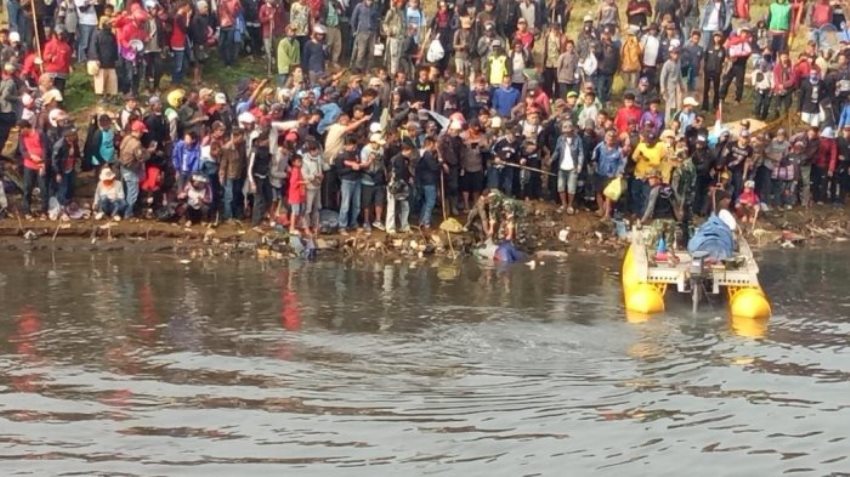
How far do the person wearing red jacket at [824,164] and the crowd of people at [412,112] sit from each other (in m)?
0.05

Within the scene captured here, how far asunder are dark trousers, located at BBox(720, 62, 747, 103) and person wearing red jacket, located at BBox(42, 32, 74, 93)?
47.0ft

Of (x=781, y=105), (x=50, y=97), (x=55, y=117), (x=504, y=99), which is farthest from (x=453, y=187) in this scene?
(x=781, y=105)

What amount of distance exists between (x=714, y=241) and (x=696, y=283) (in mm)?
850

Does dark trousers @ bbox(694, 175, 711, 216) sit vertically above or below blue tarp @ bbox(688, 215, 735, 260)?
above

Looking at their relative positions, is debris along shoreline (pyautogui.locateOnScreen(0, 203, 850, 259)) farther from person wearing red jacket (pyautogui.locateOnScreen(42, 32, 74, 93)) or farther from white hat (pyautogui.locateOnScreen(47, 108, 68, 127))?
person wearing red jacket (pyautogui.locateOnScreen(42, 32, 74, 93))

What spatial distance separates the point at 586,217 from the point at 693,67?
5.01 metres

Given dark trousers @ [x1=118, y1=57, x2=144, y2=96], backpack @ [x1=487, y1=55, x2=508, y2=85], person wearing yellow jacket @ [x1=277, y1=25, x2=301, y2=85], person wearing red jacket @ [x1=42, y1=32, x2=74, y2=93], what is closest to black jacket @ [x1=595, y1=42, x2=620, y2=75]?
backpack @ [x1=487, y1=55, x2=508, y2=85]

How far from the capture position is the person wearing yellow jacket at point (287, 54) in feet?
103

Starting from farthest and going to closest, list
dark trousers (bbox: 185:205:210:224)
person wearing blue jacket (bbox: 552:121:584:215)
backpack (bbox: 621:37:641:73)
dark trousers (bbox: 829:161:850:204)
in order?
1. backpack (bbox: 621:37:641:73)
2. dark trousers (bbox: 829:161:850:204)
3. person wearing blue jacket (bbox: 552:121:584:215)
4. dark trousers (bbox: 185:205:210:224)

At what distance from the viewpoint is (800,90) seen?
33.2 metres

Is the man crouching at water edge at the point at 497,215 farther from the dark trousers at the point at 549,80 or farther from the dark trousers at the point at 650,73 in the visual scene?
the dark trousers at the point at 650,73

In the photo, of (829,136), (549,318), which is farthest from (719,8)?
(549,318)

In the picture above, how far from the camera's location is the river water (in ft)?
55.6

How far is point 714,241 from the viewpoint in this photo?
24.0 m
